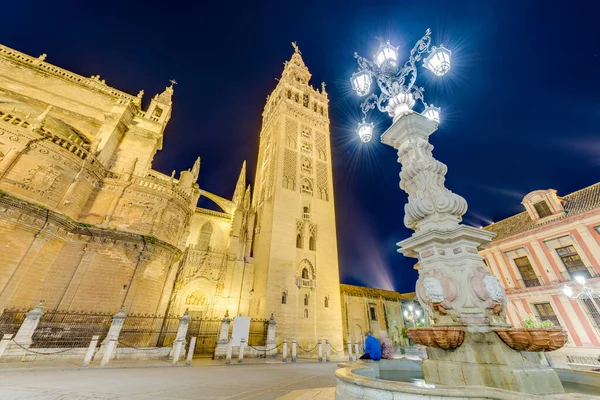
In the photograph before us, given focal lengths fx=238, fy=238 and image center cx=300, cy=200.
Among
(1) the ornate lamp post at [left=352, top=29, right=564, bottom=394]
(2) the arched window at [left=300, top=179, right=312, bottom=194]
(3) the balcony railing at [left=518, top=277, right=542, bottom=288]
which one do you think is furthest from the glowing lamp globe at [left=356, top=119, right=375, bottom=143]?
(3) the balcony railing at [left=518, top=277, right=542, bottom=288]

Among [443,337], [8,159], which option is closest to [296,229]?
[8,159]

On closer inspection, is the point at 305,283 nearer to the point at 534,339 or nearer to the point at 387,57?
the point at 387,57

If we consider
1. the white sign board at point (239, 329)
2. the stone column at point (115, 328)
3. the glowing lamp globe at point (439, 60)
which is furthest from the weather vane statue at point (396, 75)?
the stone column at point (115, 328)

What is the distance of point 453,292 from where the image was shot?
12.3 feet

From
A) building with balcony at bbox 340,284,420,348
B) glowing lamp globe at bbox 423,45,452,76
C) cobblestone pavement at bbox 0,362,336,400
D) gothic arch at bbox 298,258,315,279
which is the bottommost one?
cobblestone pavement at bbox 0,362,336,400

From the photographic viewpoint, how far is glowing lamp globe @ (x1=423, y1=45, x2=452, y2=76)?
613 cm

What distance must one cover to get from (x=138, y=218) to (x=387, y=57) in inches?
582

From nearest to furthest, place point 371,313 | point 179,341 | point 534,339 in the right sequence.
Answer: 1. point 534,339
2. point 179,341
3. point 371,313

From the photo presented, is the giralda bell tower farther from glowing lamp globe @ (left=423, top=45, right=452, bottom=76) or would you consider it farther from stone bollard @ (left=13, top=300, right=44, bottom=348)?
glowing lamp globe @ (left=423, top=45, right=452, bottom=76)

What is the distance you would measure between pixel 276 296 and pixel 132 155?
47.4ft

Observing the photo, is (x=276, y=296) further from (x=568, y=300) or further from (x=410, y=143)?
(x=568, y=300)

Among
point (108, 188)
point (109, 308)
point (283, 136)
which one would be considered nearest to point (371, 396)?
point (109, 308)

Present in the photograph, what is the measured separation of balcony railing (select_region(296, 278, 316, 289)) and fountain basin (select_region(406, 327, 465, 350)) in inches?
599

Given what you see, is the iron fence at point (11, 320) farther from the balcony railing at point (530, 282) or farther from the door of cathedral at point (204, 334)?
the balcony railing at point (530, 282)
